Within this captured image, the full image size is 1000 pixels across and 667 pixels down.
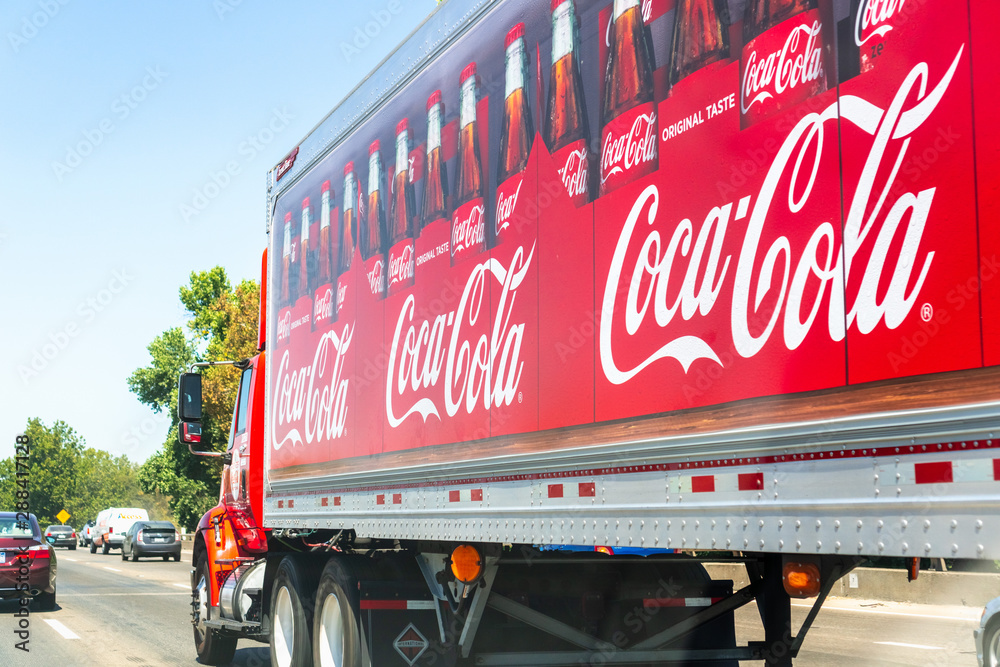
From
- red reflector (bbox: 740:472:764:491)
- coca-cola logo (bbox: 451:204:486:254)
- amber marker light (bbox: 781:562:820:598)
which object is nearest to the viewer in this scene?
red reflector (bbox: 740:472:764:491)

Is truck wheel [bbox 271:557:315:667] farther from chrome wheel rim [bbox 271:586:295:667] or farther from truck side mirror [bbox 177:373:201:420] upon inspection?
truck side mirror [bbox 177:373:201:420]

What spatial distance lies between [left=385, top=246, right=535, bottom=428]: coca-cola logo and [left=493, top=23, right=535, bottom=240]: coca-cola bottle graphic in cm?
28

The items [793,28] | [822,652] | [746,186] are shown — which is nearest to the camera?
[793,28]

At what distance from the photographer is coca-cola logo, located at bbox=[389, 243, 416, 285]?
20.3 ft

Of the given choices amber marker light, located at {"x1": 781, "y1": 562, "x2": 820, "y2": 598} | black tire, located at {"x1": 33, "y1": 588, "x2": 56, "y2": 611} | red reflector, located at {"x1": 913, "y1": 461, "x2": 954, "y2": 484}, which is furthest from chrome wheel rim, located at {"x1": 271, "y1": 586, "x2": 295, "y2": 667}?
black tire, located at {"x1": 33, "y1": 588, "x2": 56, "y2": 611}

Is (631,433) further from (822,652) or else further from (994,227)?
(822,652)

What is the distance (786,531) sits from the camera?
129 inches

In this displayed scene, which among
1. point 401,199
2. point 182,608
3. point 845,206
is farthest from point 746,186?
point 182,608

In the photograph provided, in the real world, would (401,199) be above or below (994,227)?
above

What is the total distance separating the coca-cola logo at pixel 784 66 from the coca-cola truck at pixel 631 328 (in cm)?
1

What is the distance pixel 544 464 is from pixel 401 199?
229 cm

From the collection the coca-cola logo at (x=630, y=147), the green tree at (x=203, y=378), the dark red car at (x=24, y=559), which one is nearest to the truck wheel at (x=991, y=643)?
the coca-cola logo at (x=630, y=147)

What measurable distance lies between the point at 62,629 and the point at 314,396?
8080mm

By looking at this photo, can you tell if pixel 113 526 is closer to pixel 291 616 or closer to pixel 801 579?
pixel 291 616
